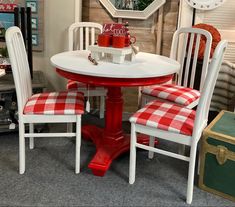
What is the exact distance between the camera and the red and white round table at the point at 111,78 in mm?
2209

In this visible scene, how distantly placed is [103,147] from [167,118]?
685 millimetres

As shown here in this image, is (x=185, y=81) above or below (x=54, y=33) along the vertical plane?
below

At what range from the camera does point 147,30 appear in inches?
139

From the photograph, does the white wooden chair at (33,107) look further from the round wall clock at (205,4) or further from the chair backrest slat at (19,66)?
the round wall clock at (205,4)

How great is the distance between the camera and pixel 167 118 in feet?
7.38

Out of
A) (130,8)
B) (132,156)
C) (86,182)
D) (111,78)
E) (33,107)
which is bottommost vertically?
(86,182)

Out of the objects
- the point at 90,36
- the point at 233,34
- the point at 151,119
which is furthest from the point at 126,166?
the point at 233,34

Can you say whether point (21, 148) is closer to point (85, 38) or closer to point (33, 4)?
point (85, 38)

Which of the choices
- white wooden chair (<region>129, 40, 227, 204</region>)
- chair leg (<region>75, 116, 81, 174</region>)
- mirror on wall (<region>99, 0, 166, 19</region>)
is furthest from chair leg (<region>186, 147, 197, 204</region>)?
mirror on wall (<region>99, 0, 166, 19</region>)

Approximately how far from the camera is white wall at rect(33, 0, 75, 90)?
11.2ft

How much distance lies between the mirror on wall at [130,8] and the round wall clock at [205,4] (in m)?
0.36

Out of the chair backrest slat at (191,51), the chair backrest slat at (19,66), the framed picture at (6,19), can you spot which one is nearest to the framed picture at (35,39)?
the framed picture at (6,19)

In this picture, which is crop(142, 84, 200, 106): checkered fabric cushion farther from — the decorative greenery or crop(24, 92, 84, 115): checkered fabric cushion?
the decorative greenery

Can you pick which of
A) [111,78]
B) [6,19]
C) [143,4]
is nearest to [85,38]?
[143,4]
